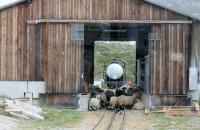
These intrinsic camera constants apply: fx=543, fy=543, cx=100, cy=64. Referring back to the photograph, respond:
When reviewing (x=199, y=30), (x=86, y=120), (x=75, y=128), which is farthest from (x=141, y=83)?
(x=75, y=128)

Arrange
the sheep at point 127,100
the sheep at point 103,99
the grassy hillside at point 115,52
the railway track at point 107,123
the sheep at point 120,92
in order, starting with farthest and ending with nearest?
the grassy hillside at point 115,52
the sheep at point 120,92
the sheep at point 103,99
the sheep at point 127,100
the railway track at point 107,123

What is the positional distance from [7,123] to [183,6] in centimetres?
1275

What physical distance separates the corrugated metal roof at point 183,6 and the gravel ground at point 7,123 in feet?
33.3

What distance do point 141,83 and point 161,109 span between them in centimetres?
803

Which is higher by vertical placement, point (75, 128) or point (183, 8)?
point (183, 8)

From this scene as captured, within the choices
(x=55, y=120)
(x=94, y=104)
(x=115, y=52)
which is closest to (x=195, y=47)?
(x=94, y=104)

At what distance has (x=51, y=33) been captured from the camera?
26797 millimetres

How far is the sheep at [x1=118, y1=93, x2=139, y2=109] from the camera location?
97.9ft

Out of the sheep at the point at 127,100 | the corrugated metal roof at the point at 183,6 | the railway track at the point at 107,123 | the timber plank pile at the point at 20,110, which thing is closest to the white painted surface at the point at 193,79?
the corrugated metal roof at the point at 183,6

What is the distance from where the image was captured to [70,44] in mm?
26812

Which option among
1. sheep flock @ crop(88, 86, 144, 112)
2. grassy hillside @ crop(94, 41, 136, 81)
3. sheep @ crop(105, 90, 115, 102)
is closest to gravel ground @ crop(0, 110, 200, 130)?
sheep flock @ crop(88, 86, 144, 112)

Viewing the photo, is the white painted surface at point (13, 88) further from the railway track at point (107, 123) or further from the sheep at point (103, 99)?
the sheep at point (103, 99)

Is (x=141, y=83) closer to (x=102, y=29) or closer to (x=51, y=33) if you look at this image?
(x=102, y=29)

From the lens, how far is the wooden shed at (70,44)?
1050 inches
